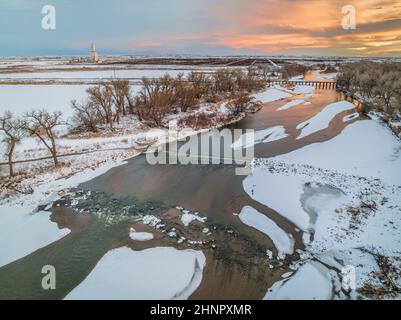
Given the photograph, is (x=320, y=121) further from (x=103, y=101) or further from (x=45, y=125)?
(x=45, y=125)

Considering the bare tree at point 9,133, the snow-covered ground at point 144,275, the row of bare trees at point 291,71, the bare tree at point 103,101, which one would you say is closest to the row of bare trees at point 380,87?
the row of bare trees at point 291,71

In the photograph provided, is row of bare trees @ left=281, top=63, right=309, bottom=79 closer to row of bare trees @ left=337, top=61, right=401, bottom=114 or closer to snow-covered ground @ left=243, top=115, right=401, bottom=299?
row of bare trees @ left=337, top=61, right=401, bottom=114

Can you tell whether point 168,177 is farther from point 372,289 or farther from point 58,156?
point 372,289

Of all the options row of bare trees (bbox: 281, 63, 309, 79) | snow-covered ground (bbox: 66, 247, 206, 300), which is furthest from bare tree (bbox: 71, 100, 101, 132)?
row of bare trees (bbox: 281, 63, 309, 79)

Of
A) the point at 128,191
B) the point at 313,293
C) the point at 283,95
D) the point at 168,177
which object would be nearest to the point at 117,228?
the point at 128,191

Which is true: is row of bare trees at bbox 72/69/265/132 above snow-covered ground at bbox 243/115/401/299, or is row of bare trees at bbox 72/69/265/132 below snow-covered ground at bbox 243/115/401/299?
above

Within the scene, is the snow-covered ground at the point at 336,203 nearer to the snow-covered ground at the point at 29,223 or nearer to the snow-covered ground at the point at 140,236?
the snow-covered ground at the point at 140,236
